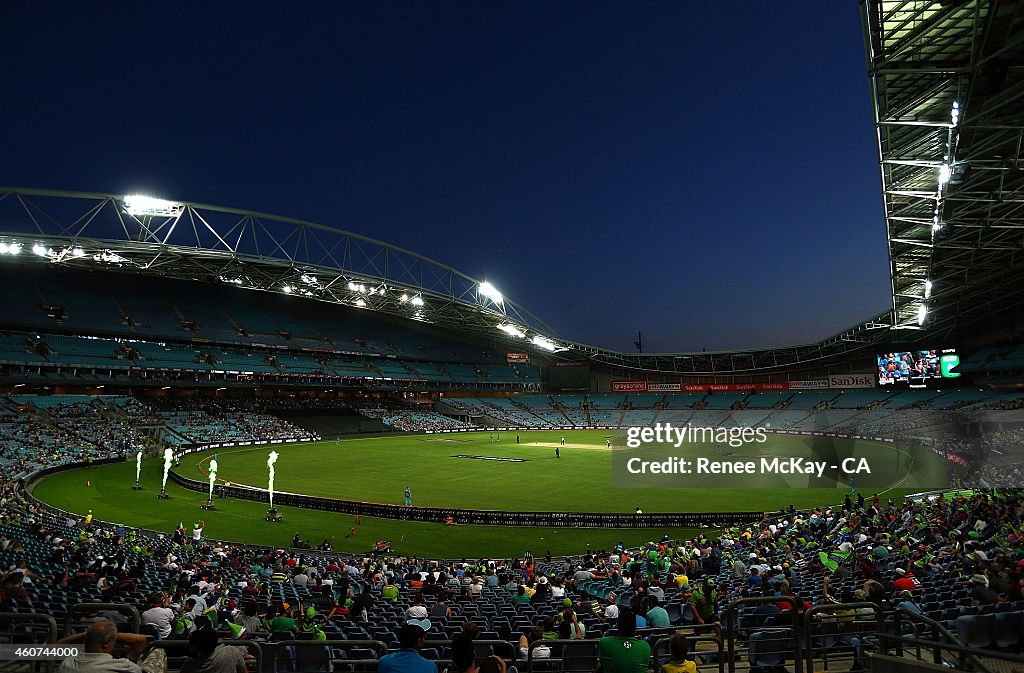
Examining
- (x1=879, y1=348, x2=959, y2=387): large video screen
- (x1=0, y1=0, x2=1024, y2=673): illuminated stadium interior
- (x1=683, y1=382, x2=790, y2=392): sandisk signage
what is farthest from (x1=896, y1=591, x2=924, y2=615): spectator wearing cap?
(x1=683, y1=382, x2=790, y2=392): sandisk signage

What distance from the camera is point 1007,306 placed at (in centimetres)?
5478

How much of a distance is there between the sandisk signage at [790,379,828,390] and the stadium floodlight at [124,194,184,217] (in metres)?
84.4

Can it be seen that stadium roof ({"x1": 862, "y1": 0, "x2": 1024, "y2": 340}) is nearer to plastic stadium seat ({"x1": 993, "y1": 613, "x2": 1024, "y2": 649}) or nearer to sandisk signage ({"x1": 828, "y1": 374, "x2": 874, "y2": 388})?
plastic stadium seat ({"x1": 993, "y1": 613, "x2": 1024, "y2": 649})

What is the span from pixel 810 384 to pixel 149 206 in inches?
3427

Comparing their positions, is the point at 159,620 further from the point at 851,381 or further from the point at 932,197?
the point at 851,381

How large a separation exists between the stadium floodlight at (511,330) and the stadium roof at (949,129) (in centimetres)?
5480

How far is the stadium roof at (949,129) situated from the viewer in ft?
56.0

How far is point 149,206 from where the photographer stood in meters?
47.6

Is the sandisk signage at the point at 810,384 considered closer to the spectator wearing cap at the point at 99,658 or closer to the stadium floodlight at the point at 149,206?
the stadium floodlight at the point at 149,206

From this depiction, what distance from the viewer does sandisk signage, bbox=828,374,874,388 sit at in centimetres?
8032

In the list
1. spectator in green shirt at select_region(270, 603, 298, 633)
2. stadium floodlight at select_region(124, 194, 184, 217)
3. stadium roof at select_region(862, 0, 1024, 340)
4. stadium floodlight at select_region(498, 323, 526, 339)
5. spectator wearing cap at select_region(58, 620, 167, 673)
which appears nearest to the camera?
spectator wearing cap at select_region(58, 620, 167, 673)

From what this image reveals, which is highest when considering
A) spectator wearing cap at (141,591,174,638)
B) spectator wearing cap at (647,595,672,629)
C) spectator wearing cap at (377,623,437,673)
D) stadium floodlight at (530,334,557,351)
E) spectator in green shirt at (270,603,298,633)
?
stadium floodlight at (530,334,557,351)

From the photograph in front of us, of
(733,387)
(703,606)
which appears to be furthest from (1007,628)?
(733,387)

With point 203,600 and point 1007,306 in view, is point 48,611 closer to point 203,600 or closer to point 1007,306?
point 203,600
